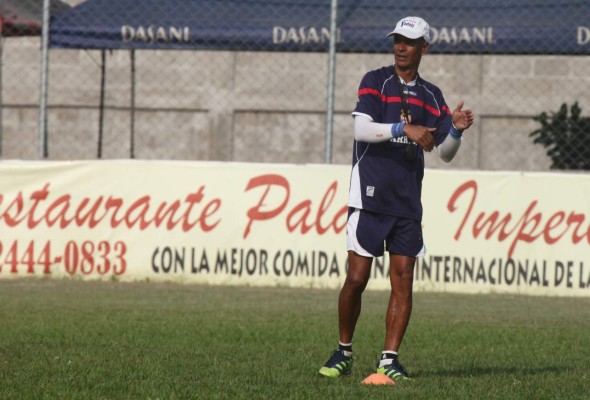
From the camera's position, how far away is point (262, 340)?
29.7 feet

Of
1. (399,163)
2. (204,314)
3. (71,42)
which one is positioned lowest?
(204,314)

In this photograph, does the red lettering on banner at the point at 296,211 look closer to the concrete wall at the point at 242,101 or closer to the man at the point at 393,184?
the man at the point at 393,184

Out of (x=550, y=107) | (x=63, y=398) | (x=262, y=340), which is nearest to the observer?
(x=63, y=398)

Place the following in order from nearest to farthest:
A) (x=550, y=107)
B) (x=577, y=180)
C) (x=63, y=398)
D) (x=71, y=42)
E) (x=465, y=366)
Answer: (x=63, y=398) < (x=465, y=366) < (x=577, y=180) < (x=71, y=42) < (x=550, y=107)

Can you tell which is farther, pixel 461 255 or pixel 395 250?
pixel 461 255

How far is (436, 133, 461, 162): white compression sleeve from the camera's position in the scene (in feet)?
23.4

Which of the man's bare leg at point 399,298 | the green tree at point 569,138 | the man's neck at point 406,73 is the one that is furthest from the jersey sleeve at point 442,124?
the green tree at point 569,138

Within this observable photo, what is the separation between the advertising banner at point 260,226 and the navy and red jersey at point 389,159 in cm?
644

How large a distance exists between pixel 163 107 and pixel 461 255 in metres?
10.4

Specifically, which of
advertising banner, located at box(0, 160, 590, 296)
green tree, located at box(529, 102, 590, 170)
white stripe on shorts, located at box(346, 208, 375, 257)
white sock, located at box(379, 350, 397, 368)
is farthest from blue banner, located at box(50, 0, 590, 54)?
white sock, located at box(379, 350, 397, 368)

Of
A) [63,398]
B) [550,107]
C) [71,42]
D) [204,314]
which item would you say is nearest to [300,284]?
[204,314]

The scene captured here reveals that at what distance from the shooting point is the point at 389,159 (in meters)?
7.18

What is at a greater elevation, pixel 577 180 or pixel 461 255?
pixel 577 180

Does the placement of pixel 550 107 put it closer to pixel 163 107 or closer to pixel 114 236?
pixel 163 107
